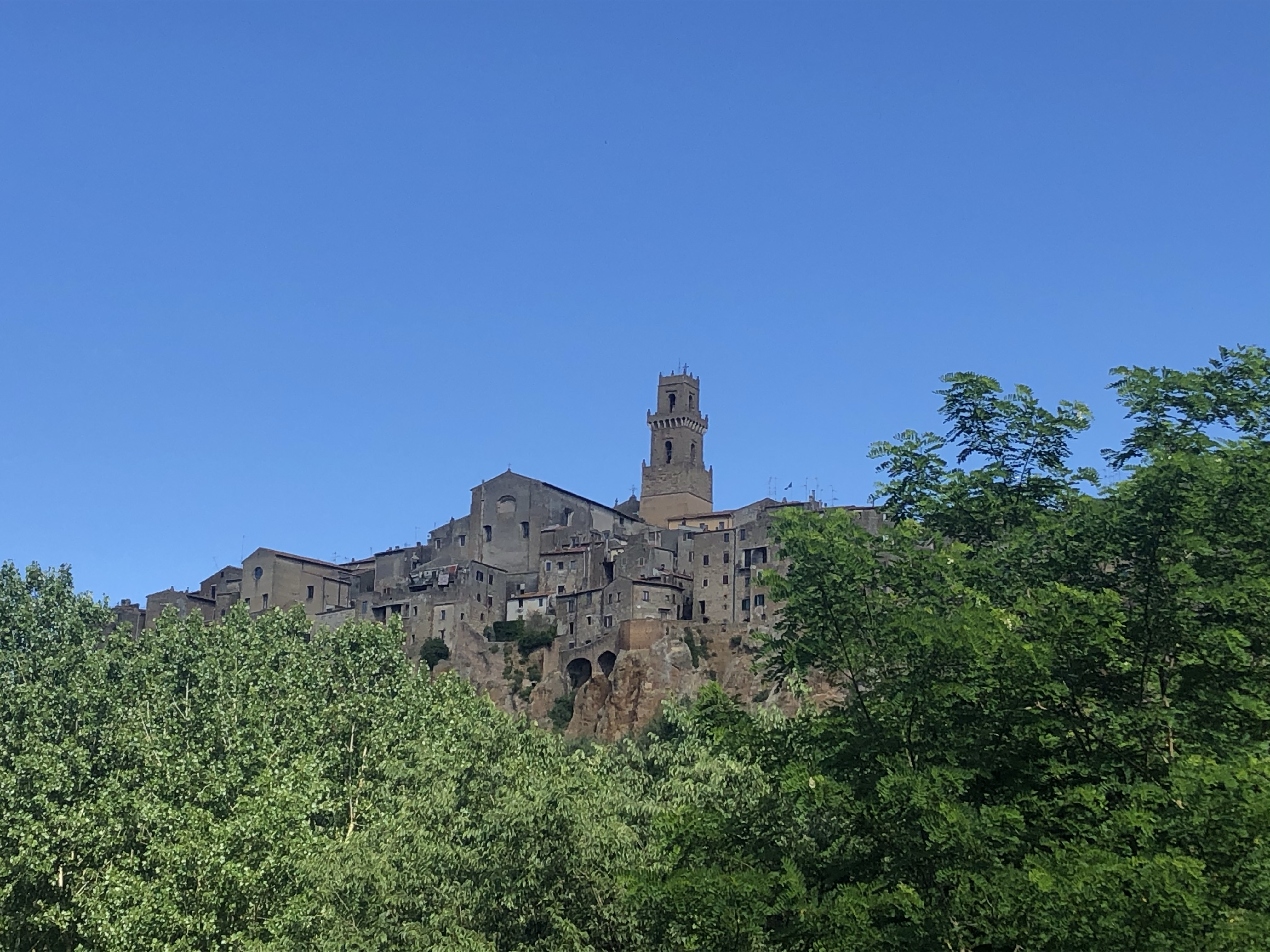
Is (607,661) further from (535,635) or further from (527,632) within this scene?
(527,632)

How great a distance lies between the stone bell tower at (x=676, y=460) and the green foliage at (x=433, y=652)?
34.1m

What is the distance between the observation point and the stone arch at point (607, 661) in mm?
111312

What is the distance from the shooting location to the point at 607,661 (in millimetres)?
112125

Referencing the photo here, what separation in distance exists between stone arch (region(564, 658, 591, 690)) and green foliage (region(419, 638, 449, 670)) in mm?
9723

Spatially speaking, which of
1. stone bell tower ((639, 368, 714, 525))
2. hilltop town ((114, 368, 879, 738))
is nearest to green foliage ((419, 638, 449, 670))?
hilltop town ((114, 368, 879, 738))

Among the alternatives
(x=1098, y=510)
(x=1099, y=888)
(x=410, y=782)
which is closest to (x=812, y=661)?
(x=1098, y=510)

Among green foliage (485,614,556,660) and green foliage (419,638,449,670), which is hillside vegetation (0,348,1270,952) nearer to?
green foliage (419,638,449,670)

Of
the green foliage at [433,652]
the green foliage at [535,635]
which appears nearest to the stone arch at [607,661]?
the green foliage at [535,635]

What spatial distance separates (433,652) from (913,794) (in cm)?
9734

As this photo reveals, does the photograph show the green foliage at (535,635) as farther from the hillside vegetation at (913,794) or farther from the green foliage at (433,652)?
the hillside vegetation at (913,794)

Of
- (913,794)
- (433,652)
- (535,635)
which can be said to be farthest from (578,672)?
(913,794)

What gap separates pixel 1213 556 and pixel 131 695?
1721 inches

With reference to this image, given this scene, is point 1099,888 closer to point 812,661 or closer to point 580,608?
point 812,661

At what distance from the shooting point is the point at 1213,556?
24531 millimetres
